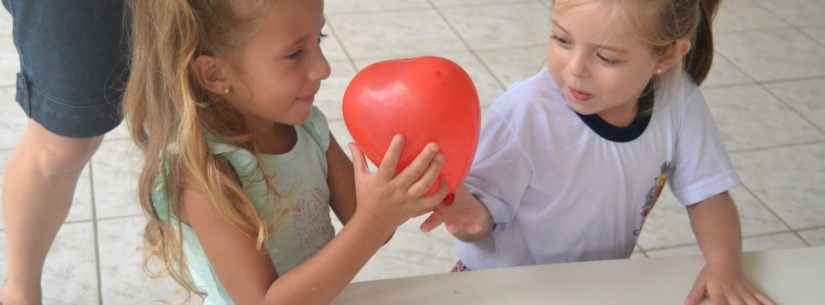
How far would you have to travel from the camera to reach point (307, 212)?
46.4 inches

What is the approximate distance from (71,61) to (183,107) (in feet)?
1.66

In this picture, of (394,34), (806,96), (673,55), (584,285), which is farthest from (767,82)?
(584,285)

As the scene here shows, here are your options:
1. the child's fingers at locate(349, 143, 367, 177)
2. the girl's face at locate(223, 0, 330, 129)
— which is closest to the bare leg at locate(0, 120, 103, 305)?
the girl's face at locate(223, 0, 330, 129)

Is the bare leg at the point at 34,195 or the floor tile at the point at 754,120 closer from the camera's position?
the bare leg at the point at 34,195

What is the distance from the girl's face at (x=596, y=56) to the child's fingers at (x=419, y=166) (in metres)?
0.30

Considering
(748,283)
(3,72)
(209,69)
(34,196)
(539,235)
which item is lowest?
(3,72)

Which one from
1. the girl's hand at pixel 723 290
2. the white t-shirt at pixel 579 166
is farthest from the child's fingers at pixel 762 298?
the white t-shirt at pixel 579 166

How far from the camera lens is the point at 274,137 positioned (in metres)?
1.17

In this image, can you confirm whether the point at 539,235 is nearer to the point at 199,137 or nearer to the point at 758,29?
the point at 199,137

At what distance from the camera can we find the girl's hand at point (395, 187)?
3.03 ft

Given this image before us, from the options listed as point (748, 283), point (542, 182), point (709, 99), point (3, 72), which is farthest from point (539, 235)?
point (3, 72)

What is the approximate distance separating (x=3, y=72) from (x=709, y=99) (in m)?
2.15

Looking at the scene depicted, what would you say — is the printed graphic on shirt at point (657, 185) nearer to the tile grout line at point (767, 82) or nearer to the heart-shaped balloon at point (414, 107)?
the heart-shaped balloon at point (414, 107)

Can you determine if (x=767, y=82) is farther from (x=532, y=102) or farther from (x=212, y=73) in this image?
(x=212, y=73)
